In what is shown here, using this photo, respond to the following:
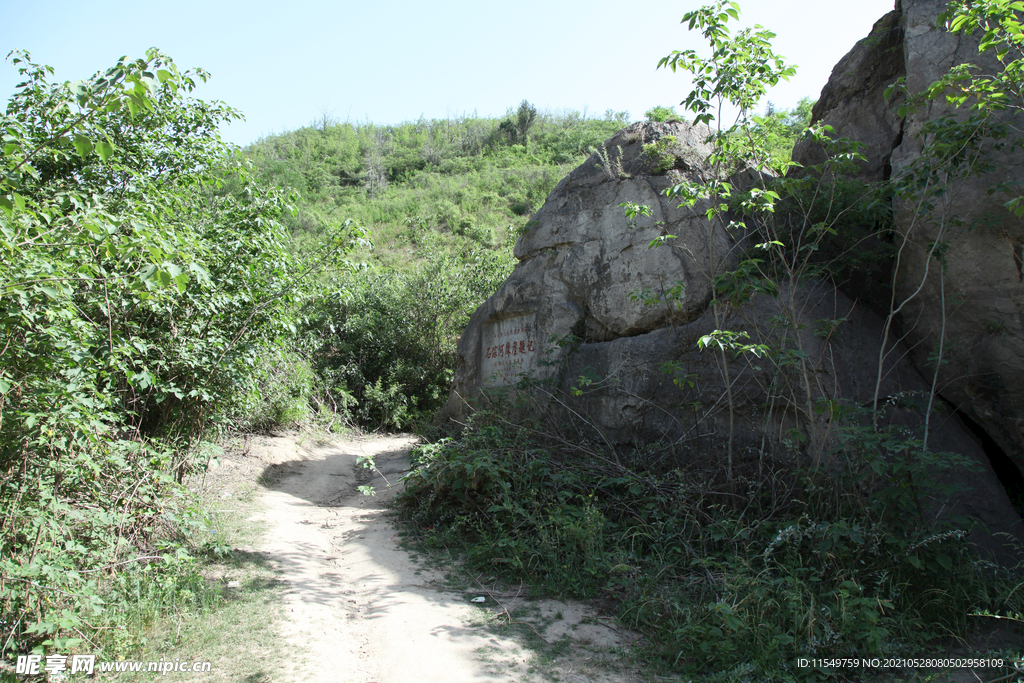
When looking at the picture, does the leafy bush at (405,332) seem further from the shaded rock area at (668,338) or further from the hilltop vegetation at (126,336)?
the shaded rock area at (668,338)

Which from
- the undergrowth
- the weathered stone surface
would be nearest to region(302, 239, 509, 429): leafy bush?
the undergrowth

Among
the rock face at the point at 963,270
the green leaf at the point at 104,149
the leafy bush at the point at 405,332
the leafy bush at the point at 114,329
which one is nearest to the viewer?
the green leaf at the point at 104,149

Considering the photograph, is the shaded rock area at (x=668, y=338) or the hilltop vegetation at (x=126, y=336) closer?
the hilltop vegetation at (x=126, y=336)

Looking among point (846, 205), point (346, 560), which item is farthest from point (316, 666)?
point (846, 205)

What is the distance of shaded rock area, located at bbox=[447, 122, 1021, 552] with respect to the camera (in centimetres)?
498

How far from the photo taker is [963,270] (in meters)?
5.17

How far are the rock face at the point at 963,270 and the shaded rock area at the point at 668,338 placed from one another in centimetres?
30

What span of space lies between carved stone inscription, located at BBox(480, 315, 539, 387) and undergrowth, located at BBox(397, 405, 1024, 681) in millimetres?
2289

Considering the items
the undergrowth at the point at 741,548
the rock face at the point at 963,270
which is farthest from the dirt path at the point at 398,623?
the rock face at the point at 963,270

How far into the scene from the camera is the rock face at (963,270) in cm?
491

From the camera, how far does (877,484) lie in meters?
4.28

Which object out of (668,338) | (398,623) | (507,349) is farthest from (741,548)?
(507,349)

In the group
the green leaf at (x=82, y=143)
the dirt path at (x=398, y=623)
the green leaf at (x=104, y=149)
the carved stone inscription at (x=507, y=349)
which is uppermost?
the green leaf at (x=82, y=143)

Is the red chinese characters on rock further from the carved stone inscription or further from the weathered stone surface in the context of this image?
the weathered stone surface
